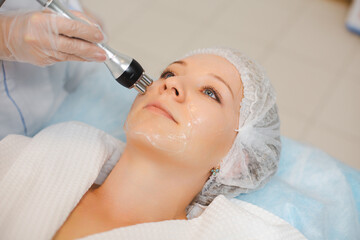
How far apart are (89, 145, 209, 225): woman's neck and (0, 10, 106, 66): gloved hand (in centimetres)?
38

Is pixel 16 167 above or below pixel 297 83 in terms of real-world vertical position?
below

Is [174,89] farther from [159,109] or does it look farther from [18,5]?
[18,5]

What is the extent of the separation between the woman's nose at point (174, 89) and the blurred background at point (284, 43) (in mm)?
1326

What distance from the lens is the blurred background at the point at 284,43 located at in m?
2.35

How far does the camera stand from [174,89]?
3.83ft

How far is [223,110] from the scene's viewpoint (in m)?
1.20

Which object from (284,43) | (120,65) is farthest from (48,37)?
(284,43)

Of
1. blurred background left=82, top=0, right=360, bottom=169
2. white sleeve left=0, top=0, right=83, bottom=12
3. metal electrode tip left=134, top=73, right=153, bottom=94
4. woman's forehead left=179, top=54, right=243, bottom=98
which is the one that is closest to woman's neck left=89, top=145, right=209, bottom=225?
metal electrode tip left=134, top=73, right=153, bottom=94

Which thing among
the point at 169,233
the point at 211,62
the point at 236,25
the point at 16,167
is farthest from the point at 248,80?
the point at 236,25

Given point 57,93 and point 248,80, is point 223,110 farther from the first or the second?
point 57,93

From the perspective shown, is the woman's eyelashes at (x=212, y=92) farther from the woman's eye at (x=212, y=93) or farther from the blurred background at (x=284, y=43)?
the blurred background at (x=284, y=43)

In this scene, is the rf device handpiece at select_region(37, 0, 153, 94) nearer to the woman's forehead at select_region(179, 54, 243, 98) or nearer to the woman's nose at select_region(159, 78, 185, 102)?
the woman's nose at select_region(159, 78, 185, 102)

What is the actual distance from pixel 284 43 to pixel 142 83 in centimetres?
195

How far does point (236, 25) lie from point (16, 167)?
87.0 inches
